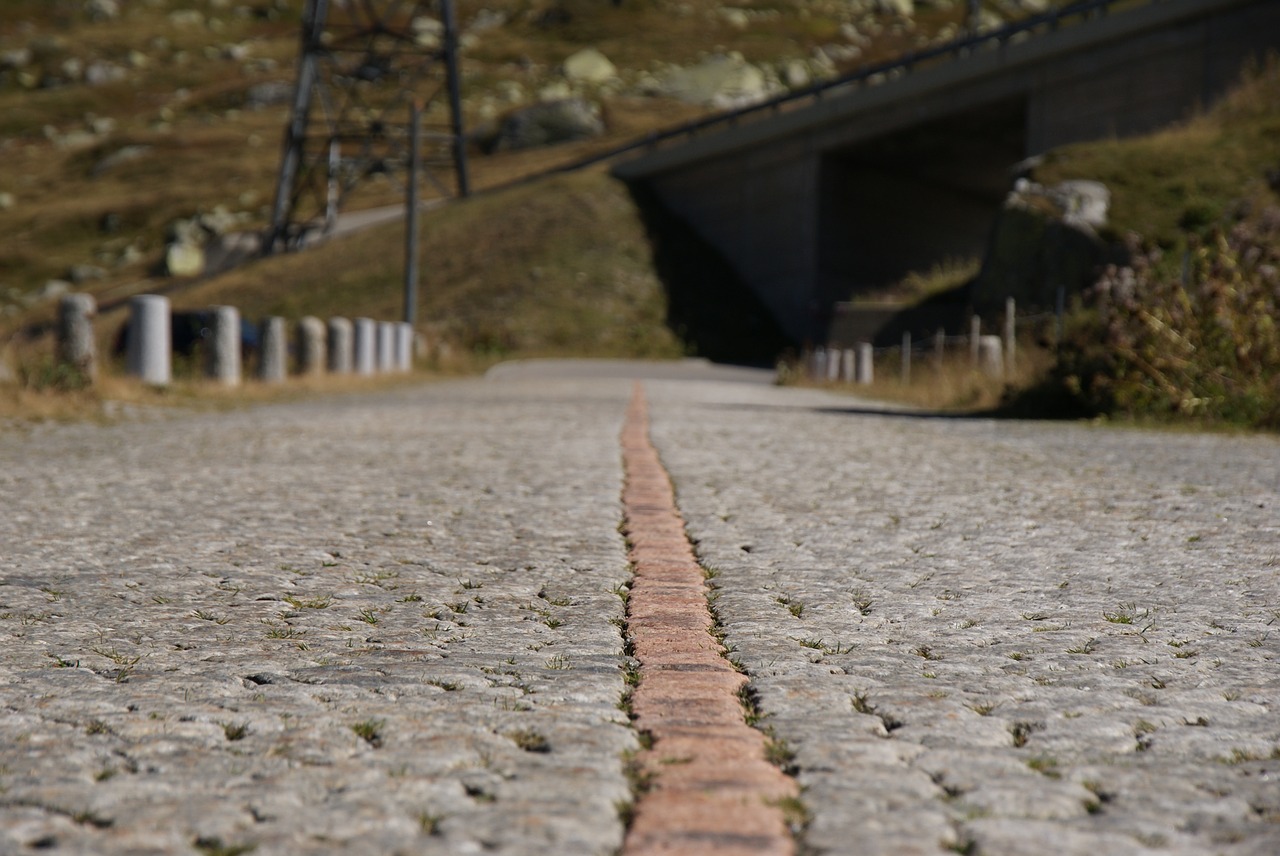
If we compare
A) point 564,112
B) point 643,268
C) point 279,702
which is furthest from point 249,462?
point 564,112

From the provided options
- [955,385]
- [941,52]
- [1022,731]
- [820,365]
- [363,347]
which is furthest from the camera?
[941,52]

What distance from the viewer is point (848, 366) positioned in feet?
→ 87.7

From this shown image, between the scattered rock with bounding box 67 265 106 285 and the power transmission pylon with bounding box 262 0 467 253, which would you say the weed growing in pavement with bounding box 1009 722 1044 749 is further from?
the scattered rock with bounding box 67 265 106 285

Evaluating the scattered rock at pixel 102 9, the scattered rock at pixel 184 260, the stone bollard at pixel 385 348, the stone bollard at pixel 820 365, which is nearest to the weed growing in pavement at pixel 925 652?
the stone bollard at pixel 385 348

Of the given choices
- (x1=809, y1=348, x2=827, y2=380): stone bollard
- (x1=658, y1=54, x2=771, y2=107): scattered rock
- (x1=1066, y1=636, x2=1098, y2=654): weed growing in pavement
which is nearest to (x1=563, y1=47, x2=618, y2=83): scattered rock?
(x1=658, y1=54, x2=771, y2=107): scattered rock

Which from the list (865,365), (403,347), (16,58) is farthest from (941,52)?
(16,58)

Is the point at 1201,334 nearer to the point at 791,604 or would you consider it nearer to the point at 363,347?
the point at 791,604

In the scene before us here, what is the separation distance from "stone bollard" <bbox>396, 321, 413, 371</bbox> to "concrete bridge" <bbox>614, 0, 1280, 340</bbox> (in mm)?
18682

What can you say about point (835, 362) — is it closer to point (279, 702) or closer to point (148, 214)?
point (279, 702)

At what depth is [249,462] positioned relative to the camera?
780cm

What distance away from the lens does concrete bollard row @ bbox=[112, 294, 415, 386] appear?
12.3m

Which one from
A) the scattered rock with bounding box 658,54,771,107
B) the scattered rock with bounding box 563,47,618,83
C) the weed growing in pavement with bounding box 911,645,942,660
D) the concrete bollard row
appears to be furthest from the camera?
the scattered rock with bounding box 563,47,618,83

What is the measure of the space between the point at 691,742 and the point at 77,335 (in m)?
11.2

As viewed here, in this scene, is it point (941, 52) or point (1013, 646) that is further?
point (941, 52)
